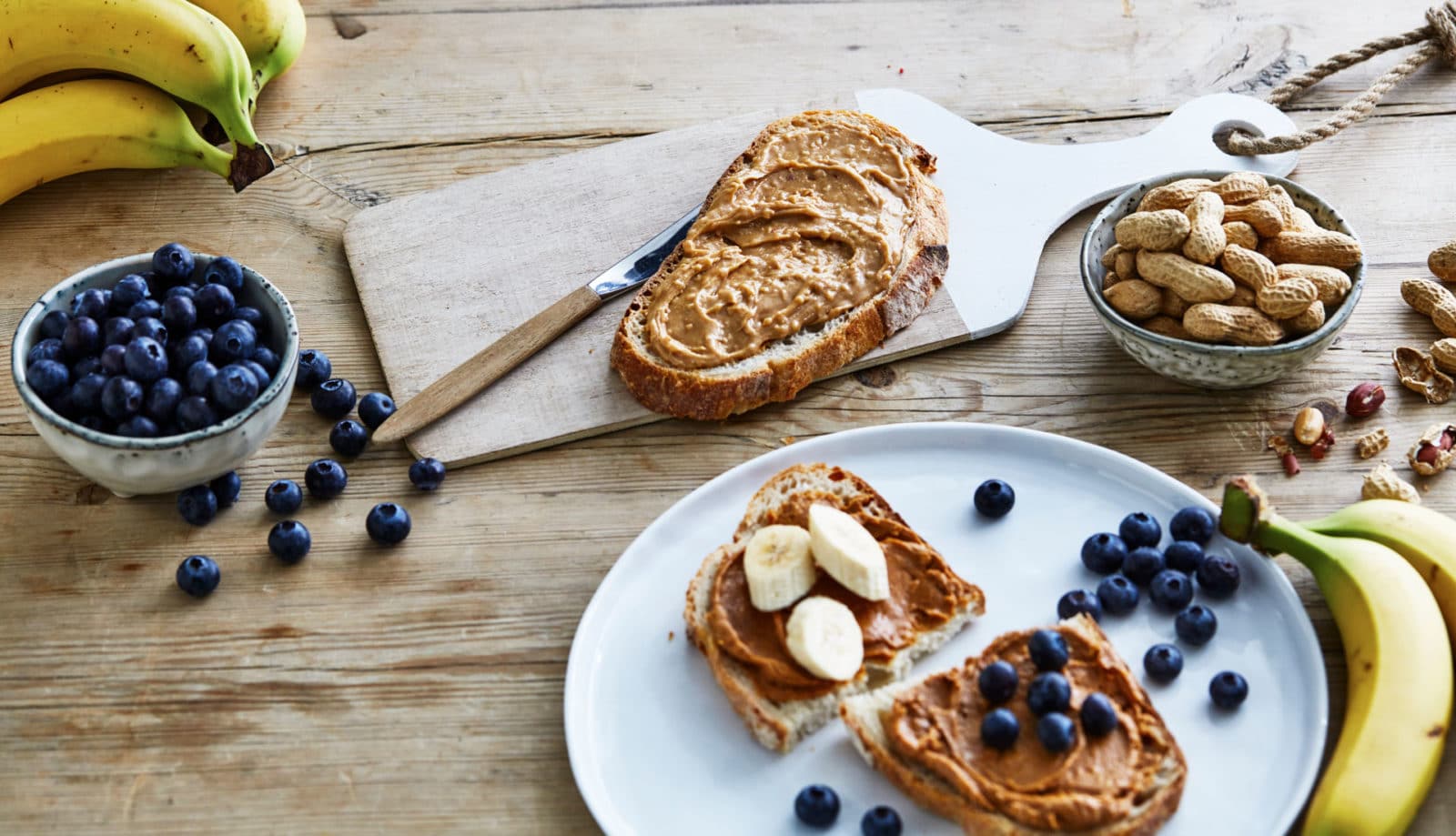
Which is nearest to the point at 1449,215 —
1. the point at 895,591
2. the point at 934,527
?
the point at 934,527

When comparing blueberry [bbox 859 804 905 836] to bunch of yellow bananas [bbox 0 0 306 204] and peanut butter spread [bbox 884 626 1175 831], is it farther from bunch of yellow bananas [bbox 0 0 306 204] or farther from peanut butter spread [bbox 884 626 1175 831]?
bunch of yellow bananas [bbox 0 0 306 204]

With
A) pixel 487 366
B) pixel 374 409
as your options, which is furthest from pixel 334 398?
pixel 487 366

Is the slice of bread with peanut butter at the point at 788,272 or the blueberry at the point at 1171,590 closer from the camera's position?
the blueberry at the point at 1171,590

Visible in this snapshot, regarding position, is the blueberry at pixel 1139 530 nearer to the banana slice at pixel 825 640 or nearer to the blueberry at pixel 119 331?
the banana slice at pixel 825 640

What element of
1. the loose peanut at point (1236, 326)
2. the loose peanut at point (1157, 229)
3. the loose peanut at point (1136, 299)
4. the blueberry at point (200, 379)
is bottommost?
the blueberry at point (200, 379)

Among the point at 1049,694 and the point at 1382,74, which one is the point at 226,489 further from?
the point at 1382,74

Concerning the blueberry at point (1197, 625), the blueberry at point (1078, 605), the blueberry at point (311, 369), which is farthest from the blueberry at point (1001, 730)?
the blueberry at point (311, 369)

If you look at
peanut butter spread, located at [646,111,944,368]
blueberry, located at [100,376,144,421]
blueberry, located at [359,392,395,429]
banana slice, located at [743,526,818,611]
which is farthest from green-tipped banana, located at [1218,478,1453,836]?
blueberry, located at [100,376,144,421]

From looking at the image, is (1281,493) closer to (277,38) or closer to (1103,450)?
(1103,450)
